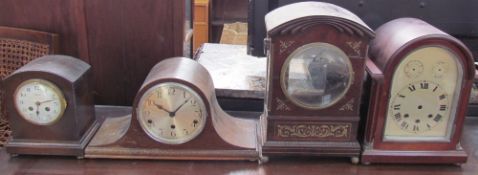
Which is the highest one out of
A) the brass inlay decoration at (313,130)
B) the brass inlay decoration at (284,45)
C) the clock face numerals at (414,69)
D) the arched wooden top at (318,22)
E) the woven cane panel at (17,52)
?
the arched wooden top at (318,22)

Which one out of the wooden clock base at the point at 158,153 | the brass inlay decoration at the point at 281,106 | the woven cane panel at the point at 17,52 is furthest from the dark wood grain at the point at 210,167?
the woven cane panel at the point at 17,52

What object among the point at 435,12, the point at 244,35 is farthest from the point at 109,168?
the point at 244,35

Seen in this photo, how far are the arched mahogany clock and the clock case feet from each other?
0.26 metres

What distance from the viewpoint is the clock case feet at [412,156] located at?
3.27 ft

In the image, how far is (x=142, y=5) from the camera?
1.16 metres

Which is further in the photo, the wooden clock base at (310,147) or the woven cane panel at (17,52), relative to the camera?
the woven cane panel at (17,52)

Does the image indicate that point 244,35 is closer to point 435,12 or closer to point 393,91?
point 435,12

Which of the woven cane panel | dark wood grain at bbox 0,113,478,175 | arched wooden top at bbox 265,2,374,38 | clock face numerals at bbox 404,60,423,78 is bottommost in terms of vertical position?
dark wood grain at bbox 0,113,478,175

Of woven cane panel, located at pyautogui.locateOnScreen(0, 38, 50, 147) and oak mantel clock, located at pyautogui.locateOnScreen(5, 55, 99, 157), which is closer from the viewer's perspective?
oak mantel clock, located at pyautogui.locateOnScreen(5, 55, 99, 157)

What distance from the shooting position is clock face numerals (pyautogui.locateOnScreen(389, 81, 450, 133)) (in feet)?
3.18

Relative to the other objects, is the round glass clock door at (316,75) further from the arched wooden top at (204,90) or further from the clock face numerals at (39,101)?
the clock face numerals at (39,101)

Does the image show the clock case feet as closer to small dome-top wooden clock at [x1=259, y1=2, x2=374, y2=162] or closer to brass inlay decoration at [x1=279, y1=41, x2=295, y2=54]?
small dome-top wooden clock at [x1=259, y1=2, x2=374, y2=162]

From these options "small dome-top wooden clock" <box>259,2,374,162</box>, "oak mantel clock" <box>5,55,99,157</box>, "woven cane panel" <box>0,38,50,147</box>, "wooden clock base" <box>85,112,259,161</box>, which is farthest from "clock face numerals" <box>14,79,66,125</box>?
"small dome-top wooden clock" <box>259,2,374,162</box>

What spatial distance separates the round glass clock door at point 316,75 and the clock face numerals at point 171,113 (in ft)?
0.65
